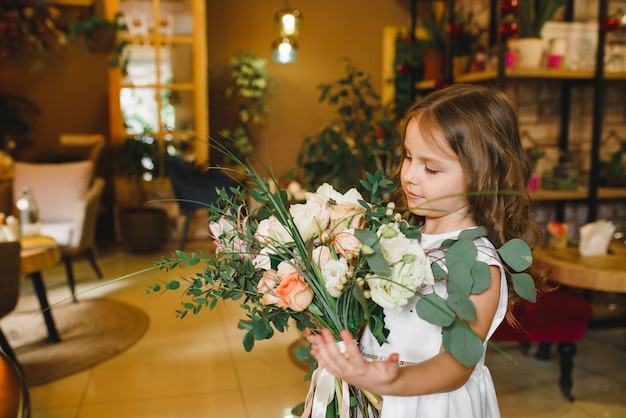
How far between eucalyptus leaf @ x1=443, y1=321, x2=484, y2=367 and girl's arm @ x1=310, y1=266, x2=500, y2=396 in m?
0.05

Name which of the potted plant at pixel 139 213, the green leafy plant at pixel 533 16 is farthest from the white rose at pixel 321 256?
the potted plant at pixel 139 213

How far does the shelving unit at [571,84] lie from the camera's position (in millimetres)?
3172

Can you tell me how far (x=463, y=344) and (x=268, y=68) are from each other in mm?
6485

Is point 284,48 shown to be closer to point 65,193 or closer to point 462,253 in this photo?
point 65,193

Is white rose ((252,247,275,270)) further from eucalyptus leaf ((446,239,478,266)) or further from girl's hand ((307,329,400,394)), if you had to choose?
eucalyptus leaf ((446,239,478,266))

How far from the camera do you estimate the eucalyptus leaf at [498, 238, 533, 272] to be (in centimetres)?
99

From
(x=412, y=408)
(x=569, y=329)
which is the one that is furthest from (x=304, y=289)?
(x=569, y=329)

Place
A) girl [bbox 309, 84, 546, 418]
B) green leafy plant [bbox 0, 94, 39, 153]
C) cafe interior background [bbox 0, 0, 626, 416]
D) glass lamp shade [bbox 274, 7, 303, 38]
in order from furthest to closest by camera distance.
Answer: green leafy plant [bbox 0, 94, 39, 153]
glass lamp shade [bbox 274, 7, 303, 38]
cafe interior background [bbox 0, 0, 626, 416]
girl [bbox 309, 84, 546, 418]

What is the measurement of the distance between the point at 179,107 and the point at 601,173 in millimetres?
4130

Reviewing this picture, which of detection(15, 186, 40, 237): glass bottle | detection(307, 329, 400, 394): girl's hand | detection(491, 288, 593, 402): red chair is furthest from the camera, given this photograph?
detection(15, 186, 40, 237): glass bottle

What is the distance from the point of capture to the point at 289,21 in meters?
4.19

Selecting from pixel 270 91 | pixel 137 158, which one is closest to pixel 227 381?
pixel 137 158

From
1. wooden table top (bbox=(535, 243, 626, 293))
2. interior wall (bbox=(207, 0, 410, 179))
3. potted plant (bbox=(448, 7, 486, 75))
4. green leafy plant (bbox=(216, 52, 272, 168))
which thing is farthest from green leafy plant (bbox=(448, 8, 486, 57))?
interior wall (bbox=(207, 0, 410, 179))

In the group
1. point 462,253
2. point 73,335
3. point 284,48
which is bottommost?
point 73,335
